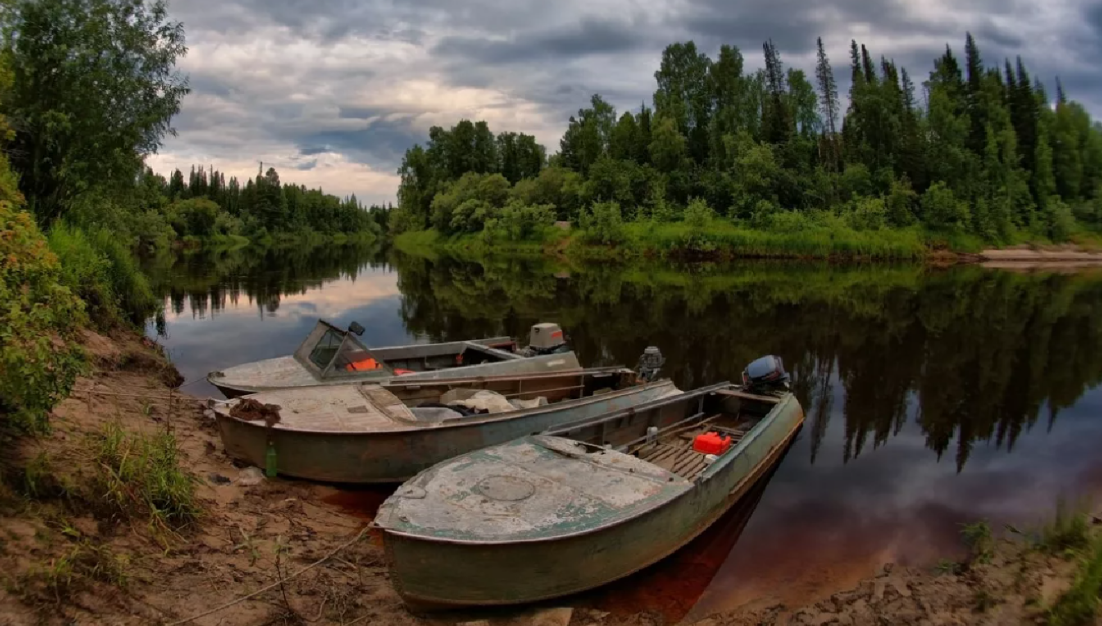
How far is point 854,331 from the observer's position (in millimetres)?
23672

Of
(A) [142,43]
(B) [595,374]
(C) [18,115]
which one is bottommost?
(B) [595,374]

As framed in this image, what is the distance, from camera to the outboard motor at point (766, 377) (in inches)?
470

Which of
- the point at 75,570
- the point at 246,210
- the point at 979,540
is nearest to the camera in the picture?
the point at 75,570

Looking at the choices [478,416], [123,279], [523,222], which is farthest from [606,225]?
[478,416]

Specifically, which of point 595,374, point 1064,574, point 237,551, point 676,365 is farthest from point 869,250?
point 237,551

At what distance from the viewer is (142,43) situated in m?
19.8

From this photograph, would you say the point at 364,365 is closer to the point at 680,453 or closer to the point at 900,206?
the point at 680,453

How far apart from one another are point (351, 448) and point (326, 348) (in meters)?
3.42

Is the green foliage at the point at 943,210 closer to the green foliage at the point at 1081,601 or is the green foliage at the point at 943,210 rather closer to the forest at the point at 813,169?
the forest at the point at 813,169

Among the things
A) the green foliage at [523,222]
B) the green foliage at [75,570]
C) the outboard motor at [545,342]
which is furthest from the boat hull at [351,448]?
the green foliage at [523,222]

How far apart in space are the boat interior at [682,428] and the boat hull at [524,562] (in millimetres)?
1495

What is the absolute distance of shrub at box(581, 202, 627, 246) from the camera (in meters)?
62.9

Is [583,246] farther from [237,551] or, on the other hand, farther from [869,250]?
[237,551]

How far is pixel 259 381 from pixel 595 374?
5.98 m
